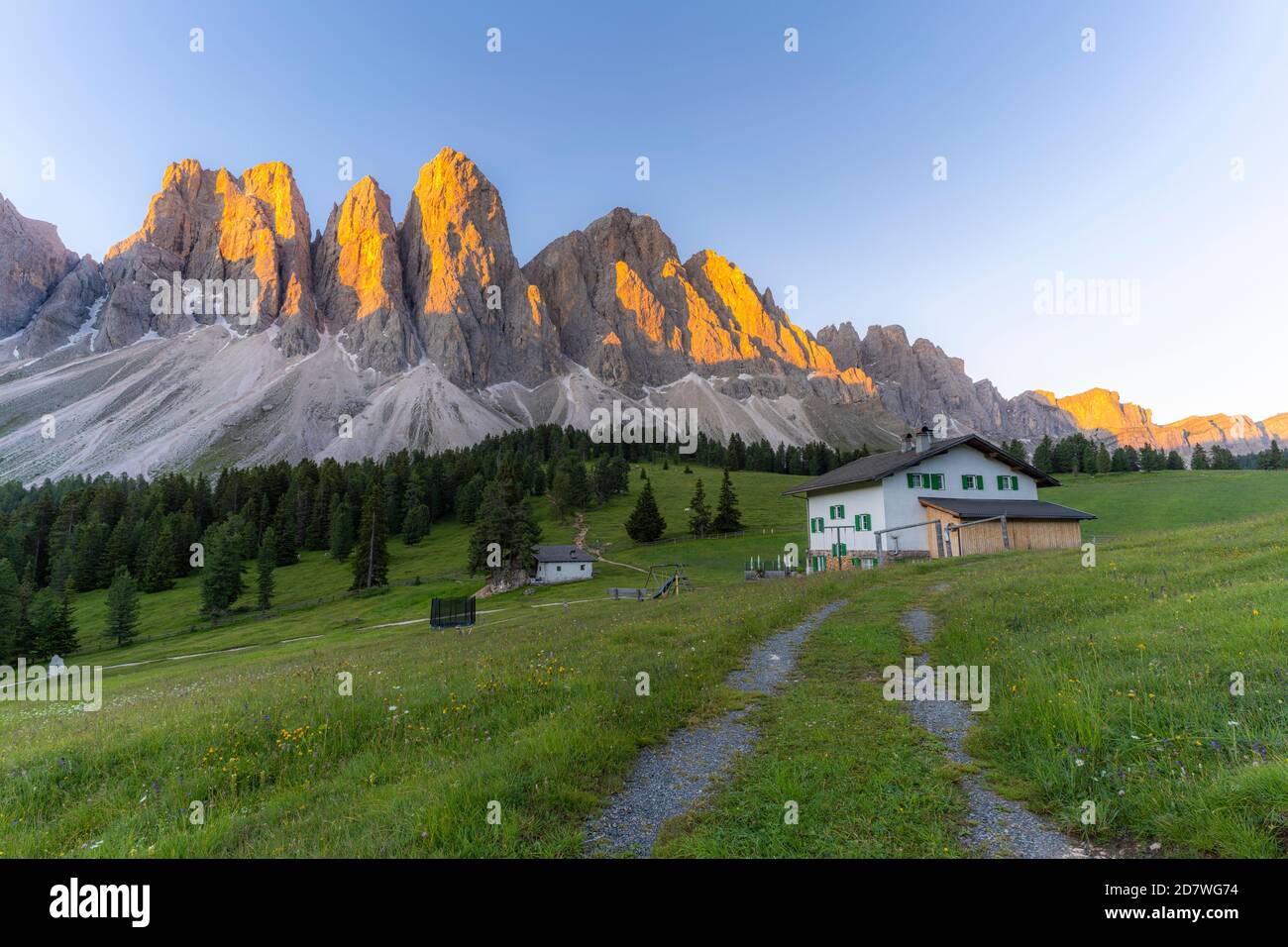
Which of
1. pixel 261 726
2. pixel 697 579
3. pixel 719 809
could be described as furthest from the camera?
pixel 697 579

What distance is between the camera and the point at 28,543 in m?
103

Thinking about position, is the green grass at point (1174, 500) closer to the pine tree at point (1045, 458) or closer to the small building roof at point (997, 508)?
the small building roof at point (997, 508)

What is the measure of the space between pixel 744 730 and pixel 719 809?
2.87 m

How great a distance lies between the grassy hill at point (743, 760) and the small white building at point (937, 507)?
76.9 ft

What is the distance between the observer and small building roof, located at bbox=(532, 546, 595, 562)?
6819 centimetres

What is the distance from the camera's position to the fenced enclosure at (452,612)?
1489 inches

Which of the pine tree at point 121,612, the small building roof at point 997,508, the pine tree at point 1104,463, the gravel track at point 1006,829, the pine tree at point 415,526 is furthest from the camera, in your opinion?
the pine tree at point 1104,463

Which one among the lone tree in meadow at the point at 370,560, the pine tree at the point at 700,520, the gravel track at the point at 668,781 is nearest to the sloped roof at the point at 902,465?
the pine tree at the point at 700,520

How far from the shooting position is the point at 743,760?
7.38 m

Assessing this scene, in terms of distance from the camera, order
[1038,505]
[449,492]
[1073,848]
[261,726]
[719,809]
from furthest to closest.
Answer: [449,492] → [1038,505] → [261,726] → [719,809] → [1073,848]
